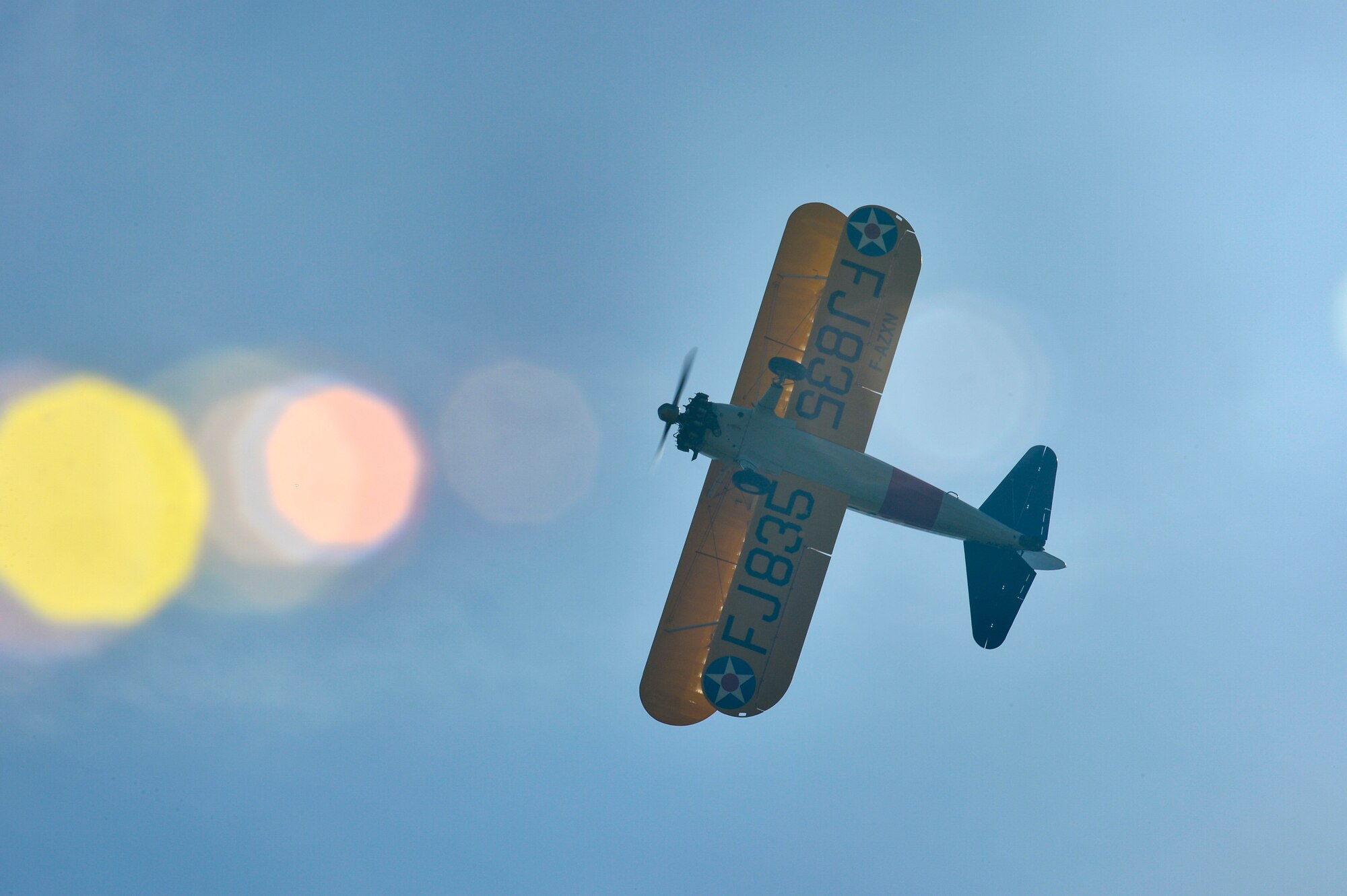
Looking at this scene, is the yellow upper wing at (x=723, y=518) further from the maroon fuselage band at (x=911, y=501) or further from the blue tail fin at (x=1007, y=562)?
the blue tail fin at (x=1007, y=562)

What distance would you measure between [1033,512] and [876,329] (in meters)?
6.18

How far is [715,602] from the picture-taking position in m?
21.8

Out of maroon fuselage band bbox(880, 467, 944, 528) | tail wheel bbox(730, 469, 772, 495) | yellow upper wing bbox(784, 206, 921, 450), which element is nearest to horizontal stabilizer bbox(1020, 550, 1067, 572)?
maroon fuselage band bbox(880, 467, 944, 528)

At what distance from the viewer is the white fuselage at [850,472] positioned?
20.1 m

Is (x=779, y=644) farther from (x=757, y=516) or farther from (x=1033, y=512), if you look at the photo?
(x=1033, y=512)

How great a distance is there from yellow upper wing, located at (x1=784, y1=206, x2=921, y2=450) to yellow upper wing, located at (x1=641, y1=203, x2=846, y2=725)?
0.67m

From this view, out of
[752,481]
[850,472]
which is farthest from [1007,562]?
[752,481]

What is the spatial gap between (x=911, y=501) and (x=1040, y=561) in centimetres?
353

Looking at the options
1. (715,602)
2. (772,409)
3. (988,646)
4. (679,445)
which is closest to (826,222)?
(772,409)

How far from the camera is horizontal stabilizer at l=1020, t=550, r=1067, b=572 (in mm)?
21406

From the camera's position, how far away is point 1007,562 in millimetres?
21562

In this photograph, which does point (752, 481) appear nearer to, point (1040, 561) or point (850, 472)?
point (850, 472)

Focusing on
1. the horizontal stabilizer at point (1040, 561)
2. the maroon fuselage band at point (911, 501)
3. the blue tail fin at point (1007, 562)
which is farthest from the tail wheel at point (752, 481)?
the horizontal stabilizer at point (1040, 561)

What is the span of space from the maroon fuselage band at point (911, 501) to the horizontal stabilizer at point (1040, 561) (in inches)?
95.2
